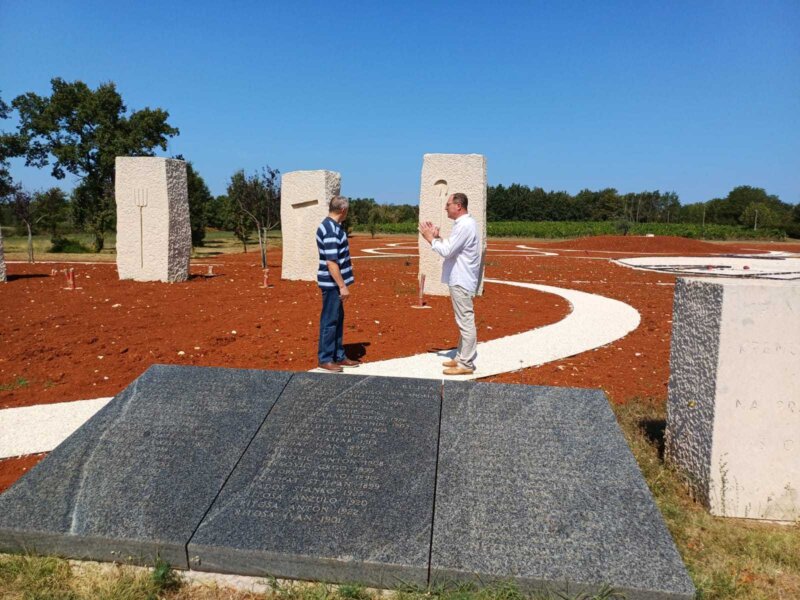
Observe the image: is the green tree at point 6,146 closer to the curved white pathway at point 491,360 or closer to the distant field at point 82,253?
the distant field at point 82,253

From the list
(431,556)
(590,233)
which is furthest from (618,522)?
(590,233)

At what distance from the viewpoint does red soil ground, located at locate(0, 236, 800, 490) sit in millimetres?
6238

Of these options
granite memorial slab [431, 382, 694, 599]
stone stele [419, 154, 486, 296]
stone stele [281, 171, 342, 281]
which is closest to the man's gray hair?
granite memorial slab [431, 382, 694, 599]

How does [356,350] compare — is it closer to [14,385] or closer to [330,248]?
[330,248]

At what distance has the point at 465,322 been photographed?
18.6 feet

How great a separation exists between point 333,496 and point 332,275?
2986 millimetres

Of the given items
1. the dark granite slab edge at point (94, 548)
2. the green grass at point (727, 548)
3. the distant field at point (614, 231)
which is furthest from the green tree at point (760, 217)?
the dark granite slab edge at point (94, 548)

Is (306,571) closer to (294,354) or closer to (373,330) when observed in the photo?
(294,354)

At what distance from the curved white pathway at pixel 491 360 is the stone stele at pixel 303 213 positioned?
240 inches

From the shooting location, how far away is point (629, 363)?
7.03 meters

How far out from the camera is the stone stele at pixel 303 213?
13227 millimetres

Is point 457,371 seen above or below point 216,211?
below

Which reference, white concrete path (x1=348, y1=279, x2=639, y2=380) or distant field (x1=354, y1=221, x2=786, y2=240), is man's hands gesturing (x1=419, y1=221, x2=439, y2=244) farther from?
distant field (x1=354, y1=221, x2=786, y2=240)

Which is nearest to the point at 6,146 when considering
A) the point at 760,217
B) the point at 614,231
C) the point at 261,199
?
the point at 261,199
